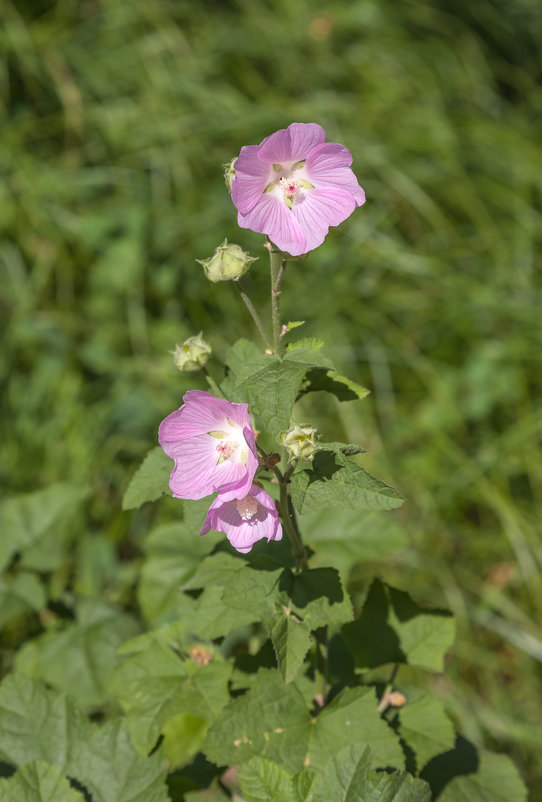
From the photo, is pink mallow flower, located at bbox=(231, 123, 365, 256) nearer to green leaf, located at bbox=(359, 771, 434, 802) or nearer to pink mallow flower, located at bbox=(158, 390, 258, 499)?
pink mallow flower, located at bbox=(158, 390, 258, 499)

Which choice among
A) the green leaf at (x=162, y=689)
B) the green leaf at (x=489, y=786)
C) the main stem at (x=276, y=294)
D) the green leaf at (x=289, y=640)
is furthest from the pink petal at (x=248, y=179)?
the green leaf at (x=489, y=786)

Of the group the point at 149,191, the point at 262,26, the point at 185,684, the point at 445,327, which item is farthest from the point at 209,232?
the point at 185,684

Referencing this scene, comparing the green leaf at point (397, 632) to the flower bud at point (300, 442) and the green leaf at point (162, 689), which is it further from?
the flower bud at point (300, 442)

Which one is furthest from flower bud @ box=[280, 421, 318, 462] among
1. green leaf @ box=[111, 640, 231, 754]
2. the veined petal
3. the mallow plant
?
green leaf @ box=[111, 640, 231, 754]

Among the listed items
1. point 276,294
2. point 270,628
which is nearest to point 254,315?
point 276,294

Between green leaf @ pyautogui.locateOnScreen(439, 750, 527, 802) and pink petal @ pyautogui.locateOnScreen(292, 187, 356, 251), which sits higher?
pink petal @ pyautogui.locateOnScreen(292, 187, 356, 251)

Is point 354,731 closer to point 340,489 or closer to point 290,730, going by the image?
point 290,730
